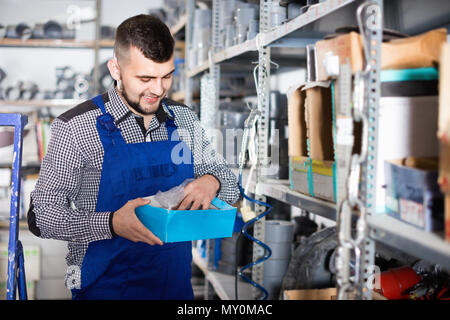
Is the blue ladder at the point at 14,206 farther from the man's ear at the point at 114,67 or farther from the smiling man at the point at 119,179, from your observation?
the man's ear at the point at 114,67

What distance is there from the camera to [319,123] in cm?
132

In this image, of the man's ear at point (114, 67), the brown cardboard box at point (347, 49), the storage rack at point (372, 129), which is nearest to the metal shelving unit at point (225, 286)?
the storage rack at point (372, 129)

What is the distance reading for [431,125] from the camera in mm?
1080

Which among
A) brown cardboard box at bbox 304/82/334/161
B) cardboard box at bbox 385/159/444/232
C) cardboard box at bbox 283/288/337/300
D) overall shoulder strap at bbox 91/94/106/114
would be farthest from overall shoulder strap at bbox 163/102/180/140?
cardboard box at bbox 385/159/444/232

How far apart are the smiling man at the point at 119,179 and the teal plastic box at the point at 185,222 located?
4.7 inches

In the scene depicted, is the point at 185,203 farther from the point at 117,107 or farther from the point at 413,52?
the point at 413,52

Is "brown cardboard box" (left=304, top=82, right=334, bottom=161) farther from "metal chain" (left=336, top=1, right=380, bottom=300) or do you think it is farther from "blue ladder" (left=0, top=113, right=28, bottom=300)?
"blue ladder" (left=0, top=113, right=28, bottom=300)

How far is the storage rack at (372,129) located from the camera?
89 cm

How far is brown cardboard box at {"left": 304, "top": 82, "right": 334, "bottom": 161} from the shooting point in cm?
130

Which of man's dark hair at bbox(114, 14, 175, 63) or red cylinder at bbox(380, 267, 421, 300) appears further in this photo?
man's dark hair at bbox(114, 14, 175, 63)

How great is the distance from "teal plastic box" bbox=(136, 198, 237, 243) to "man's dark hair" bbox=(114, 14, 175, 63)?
23.5 inches

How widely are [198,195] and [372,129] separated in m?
0.63

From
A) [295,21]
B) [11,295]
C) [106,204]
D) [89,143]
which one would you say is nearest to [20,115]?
[89,143]

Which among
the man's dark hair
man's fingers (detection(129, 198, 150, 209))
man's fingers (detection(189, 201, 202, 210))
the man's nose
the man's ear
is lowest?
man's fingers (detection(189, 201, 202, 210))
